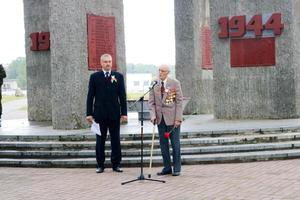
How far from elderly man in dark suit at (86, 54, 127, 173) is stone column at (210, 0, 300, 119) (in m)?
6.25

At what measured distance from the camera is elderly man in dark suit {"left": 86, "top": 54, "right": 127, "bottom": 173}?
9.64 metres

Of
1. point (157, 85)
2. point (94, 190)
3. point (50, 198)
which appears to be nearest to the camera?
point (50, 198)

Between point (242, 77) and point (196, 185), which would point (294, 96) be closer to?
point (242, 77)

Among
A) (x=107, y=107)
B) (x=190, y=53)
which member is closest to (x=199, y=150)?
(x=107, y=107)

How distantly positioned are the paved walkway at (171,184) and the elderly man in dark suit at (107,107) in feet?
1.29

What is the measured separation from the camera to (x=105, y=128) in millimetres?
9773

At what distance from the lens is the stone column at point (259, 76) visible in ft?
48.4

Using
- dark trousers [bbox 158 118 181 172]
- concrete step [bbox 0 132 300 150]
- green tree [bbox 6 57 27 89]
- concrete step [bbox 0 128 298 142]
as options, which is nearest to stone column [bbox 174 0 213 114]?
concrete step [bbox 0 128 298 142]

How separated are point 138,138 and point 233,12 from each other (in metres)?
5.70

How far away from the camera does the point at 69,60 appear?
13273mm

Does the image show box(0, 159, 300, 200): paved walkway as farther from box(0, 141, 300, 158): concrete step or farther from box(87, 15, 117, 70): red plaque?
box(87, 15, 117, 70): red plaque

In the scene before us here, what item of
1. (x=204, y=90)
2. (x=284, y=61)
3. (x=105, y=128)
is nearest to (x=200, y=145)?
(x=105, y=128)

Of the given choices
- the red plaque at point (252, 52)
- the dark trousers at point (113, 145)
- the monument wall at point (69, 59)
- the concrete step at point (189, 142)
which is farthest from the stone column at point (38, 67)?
the dark trousers at point (113, 145)

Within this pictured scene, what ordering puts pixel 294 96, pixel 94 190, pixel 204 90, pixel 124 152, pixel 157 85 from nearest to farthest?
1. pixel 94 190
2. pixel 157 85
3. pixel 124 152
4. pixel 294 96
5. pixel 204 90
